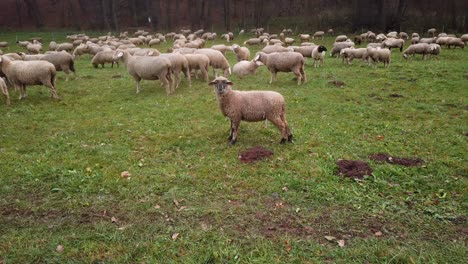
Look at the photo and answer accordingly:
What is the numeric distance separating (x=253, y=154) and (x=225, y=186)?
1.53 m

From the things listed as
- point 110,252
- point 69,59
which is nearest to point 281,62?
point 69,59

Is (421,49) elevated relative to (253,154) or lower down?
elevated

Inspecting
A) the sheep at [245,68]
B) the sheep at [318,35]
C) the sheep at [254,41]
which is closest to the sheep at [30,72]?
the sheep at [245,68]

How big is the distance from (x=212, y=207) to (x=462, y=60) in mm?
19969

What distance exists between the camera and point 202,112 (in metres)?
12.0

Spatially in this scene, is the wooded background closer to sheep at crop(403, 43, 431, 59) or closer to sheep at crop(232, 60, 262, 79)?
sheep at crop(403, 43, 431, 59)

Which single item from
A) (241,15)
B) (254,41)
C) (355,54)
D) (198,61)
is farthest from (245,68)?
(241,15)

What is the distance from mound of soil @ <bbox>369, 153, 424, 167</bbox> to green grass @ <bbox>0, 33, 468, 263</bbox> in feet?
0.60

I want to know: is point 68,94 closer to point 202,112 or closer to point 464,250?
point 202,112

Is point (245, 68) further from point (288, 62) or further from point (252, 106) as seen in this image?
point (252, 106)

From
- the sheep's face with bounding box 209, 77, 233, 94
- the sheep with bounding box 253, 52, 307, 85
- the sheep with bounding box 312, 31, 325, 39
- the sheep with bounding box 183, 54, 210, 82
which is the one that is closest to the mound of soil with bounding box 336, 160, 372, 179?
the sheep's face with bounding box 209, 77, 233, 94

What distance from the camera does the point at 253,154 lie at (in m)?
8.34

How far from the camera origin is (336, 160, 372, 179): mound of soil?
7.34 meters

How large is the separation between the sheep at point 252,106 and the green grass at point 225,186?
0.65m
